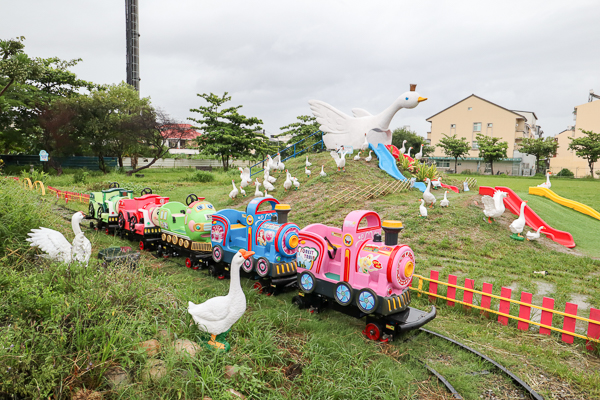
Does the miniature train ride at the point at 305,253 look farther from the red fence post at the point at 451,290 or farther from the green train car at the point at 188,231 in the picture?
the red fence post at the point at 451,290

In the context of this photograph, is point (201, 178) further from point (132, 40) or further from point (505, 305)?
point (505, 305)

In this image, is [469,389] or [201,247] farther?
[201,247]

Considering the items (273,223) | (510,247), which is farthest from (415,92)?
(273,223)

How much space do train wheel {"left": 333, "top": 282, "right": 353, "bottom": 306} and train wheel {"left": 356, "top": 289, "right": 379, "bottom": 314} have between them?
16 centimetres

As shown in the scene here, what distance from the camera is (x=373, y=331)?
16.0 ft

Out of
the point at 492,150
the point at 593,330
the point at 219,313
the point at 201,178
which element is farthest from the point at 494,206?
the point at 492,150

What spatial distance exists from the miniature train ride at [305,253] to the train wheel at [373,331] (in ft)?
0.05

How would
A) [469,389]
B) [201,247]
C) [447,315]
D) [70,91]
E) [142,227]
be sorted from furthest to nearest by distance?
1. [70,91]
2. [142,227]
3. [201,247]
4. [447,315]
5. [469,389]

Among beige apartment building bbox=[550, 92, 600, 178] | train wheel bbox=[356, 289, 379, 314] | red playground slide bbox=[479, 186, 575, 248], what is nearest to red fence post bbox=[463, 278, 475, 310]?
train wheel bbox=[356, 289, 379, 314]

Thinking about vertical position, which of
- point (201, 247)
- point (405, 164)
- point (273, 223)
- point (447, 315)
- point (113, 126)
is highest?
point (113, 126)

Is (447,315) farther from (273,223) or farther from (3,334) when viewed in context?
(3,334)

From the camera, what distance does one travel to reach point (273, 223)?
21.7ft

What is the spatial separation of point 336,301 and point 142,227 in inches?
243

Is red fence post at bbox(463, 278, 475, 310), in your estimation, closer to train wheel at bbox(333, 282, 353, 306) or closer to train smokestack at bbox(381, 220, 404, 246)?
train smokestack at bbox(381, 220, 404, 246)
